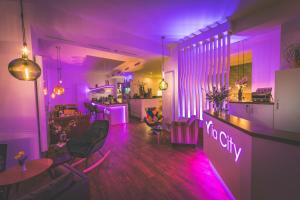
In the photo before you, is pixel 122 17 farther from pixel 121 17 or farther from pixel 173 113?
pixel 173 113

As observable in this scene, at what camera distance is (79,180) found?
62.9 inches

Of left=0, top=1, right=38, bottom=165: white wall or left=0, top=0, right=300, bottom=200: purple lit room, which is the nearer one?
left=0, top=0, right=300, bottom=200: purple lit room

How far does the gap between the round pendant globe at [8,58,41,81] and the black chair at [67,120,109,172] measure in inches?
70.4

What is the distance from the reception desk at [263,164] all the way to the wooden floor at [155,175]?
23.2 inches

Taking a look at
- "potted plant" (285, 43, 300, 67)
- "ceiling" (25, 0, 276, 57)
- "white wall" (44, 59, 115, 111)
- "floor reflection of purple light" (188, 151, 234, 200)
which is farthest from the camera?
"white wall" (44, 59, 115, 111)

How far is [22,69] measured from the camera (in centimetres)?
210

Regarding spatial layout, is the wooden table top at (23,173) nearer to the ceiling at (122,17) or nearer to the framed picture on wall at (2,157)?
the framed picture on wall at (2,157)

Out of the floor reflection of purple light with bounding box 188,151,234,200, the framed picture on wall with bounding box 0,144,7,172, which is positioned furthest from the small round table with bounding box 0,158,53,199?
the floor reflection of purple light with bounding box 188,151,234,200

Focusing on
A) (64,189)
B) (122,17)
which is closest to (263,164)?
(64,189)

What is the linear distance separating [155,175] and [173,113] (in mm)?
3338

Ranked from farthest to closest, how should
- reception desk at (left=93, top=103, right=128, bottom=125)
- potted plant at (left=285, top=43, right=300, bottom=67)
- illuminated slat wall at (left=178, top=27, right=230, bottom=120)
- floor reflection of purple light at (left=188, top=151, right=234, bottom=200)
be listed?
reception desk at (left=93, top=103, right=128, bottom=125) < illuminated slat wall at (left=178, top=27, right=230, bottom=120) < potted plant at (left=285, top=43, right=300, bottom=67) < floor reflection of purple light at (left=188, top=151, right=234, bottom=200)

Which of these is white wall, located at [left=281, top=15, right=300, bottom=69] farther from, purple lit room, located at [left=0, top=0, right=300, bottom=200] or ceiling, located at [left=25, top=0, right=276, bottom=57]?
ceiling, located at [left=25, top=0, right=276, bottom=57]

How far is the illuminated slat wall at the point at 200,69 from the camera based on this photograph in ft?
14.1

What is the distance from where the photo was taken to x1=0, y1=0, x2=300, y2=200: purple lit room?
178 centimetres
